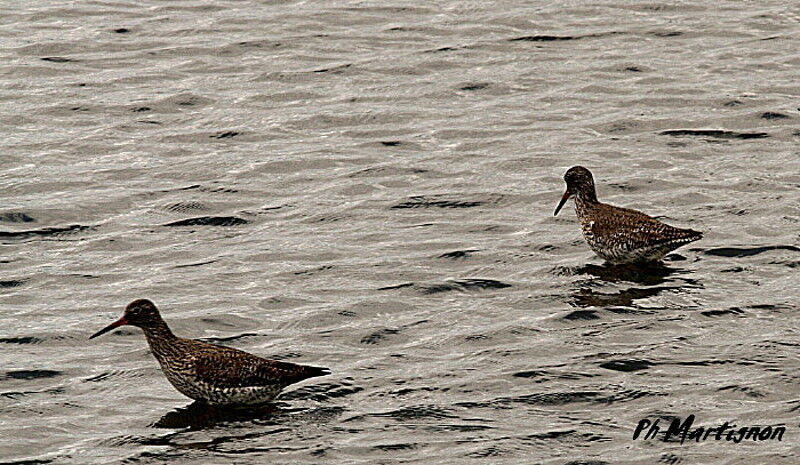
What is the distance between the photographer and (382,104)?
27.1m

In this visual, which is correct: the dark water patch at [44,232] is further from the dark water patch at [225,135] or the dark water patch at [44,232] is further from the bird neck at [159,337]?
the bird neck at [159,337]

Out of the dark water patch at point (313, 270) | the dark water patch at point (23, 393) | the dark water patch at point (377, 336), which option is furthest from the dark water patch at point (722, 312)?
the dark water patch at point (23, 393)

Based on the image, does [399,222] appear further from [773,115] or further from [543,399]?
[773,115]

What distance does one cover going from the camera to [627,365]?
16.5m

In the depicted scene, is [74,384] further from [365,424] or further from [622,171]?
[622,171]

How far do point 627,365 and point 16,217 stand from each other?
958cm

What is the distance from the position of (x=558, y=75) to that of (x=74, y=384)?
14.0 metres

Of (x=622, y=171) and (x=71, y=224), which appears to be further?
(x=622, y=171)

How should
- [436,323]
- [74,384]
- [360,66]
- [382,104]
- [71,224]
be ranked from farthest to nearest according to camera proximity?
1. [360,66]
2. [382,104]
3. [71,224]
4. [436,323]
5. [74,384]

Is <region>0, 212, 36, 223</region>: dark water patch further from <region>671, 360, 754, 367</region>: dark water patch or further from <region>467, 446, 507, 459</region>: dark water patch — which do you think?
<region>671, 360, 754, 367</region>: dark water patch

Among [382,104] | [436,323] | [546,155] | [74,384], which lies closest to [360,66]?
[382,104]

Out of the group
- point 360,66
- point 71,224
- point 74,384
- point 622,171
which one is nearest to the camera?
point 74,384

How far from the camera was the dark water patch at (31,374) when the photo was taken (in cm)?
1678
